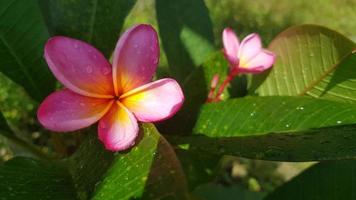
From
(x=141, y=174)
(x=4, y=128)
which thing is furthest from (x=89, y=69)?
(x=4, y=128)

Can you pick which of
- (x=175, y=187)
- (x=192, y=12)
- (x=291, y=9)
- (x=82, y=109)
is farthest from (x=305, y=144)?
(x=291, y=9)

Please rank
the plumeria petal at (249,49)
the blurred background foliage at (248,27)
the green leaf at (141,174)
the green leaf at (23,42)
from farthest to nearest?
the blurred background foliage at (248,27) < the plumeria petal at (249,49) < the green leaf at (23,42) < the green leaf at (141,174)

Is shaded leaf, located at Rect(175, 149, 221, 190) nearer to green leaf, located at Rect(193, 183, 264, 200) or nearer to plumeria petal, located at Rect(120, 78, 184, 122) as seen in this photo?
green leaf, located at Rect(193, 183, 264, 200)

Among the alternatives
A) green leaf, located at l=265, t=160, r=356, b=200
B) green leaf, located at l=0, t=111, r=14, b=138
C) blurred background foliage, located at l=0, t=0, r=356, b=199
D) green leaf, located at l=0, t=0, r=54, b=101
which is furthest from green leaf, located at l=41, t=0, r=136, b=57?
blurred background foliage, located at l=0, t=0, r=356, b=199

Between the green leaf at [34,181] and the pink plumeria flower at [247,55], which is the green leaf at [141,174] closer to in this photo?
the green leaf at [34,181]

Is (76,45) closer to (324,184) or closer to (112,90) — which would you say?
(112,90)

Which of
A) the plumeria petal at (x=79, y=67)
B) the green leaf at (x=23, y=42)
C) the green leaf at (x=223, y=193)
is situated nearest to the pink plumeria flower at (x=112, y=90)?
the plumeria petal at (x=79, y=67)
